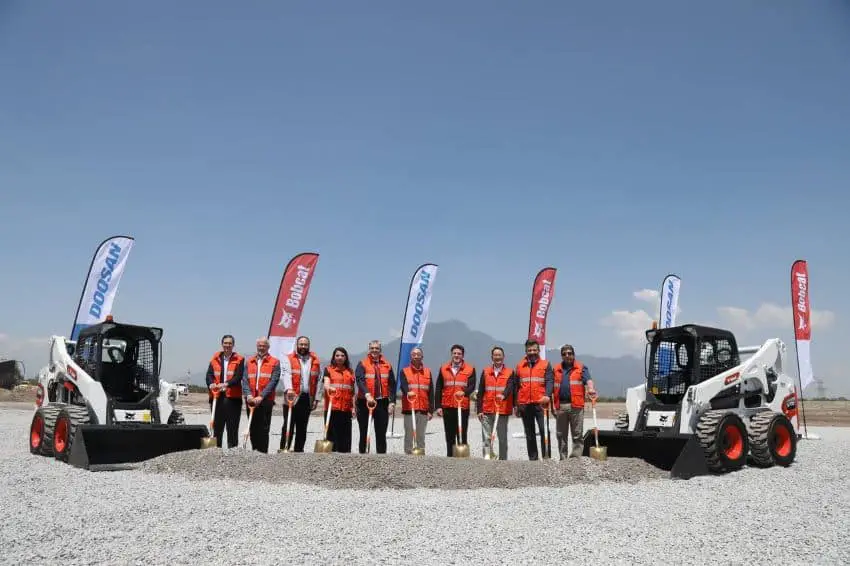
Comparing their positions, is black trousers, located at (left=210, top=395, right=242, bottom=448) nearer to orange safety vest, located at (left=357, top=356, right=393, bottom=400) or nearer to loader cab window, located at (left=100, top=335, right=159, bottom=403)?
loader cab window, located at (left=100, top=335, right=159, bottom=403)

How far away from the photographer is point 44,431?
9516 mm

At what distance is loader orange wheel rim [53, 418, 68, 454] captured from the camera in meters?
9.26

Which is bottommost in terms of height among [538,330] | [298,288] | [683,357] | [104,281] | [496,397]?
[496,397]

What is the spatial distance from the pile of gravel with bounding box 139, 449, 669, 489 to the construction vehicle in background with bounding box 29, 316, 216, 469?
903mm

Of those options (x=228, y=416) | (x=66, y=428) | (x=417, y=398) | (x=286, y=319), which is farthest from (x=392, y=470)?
(x=286, y=319)

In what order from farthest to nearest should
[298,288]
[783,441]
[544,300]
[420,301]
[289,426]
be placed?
[544,300]
[420,301]
[298,288]
[783,441]
[289,426]

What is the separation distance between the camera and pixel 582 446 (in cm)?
966

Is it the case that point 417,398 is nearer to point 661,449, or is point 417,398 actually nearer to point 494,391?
point 494,391

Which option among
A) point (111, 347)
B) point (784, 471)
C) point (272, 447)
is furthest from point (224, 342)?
point (784, 471)

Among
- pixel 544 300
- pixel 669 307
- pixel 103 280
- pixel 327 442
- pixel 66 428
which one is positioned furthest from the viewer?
pixel 669 307

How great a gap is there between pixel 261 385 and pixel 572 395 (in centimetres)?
447

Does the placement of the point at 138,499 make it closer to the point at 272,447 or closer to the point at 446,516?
the point at 446,516

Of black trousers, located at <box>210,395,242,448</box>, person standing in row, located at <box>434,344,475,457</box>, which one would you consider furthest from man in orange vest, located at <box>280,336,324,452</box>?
person standing in row, located at <box>434,344,475,457</box>

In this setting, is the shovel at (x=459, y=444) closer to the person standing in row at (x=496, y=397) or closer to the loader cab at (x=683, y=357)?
the person standing in row at (x=496, y=397)
